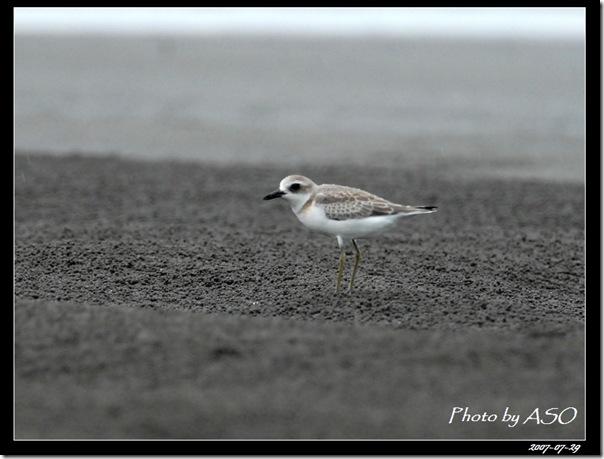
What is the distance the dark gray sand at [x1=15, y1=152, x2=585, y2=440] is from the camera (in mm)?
5969

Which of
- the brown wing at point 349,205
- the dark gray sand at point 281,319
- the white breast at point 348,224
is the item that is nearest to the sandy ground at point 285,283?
the dark gray sand at point 281,319

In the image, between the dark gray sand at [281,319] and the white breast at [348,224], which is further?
the white breast at [348,224]

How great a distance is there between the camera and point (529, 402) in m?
6.09

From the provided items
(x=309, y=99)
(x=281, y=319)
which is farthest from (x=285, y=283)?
(x=309, y=99)

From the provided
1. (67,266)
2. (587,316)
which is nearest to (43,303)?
(67,266)

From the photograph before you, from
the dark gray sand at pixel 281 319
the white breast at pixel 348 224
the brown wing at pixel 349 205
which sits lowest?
the dark gray sand at pixel 281 319

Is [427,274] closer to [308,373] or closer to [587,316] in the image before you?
[587,316]

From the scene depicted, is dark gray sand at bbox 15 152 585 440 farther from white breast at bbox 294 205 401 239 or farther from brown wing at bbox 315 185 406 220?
brown wing at bbox 315 185 406 220

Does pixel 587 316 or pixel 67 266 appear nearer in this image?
pixel 587 316

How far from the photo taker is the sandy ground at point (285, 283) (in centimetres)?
603

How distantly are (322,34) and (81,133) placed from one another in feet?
69.7

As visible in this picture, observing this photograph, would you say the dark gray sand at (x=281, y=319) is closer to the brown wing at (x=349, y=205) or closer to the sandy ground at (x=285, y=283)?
the sandy ground at (x=285, y=283)

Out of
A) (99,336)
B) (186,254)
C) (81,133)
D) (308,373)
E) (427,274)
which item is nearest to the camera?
(308,373)

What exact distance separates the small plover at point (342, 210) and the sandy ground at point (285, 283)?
0.67 metres
